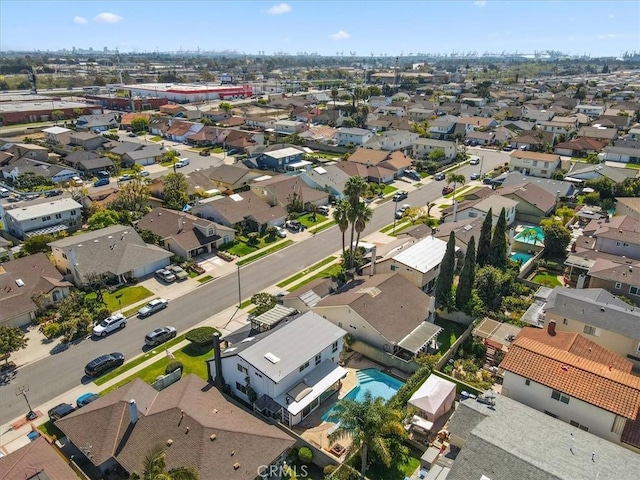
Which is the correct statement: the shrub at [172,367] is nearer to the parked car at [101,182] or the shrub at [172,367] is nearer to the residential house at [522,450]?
the residential house at [522,450]

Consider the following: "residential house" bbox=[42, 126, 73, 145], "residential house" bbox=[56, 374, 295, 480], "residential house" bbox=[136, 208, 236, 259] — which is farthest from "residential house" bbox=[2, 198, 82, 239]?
"residential house" bbox=[42, 126, 73, 145]

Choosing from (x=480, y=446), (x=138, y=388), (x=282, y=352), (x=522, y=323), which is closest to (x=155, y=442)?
(x=138, y=388)

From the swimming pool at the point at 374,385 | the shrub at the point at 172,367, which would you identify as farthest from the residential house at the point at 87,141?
the swimming pool at the point at 374,385

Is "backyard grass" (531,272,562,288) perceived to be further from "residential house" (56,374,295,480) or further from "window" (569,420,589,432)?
"residential house" (56,374,295,480)

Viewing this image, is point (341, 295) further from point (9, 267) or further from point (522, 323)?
point (9, 267)

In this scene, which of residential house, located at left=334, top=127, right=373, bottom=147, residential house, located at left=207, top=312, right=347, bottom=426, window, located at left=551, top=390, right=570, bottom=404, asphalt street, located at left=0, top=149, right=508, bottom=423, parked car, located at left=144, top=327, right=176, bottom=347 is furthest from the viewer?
residential house, located at left=334, top=127, right=373, bottom=147

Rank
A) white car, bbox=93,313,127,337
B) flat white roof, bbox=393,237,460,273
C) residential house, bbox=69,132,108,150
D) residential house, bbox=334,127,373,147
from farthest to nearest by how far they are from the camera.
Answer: residential house, bbox=334,127,373,147 < residential house, bbox=69,132,108,150 < flat white roof, bbox=393,237,460,273 < white car, bbox=93,313,127,337

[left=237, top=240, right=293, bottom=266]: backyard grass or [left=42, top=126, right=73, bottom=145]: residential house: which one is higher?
[left=42, top=126, right=73, bottom=145]: residential house

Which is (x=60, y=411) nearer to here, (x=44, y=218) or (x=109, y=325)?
(x=109, y=325)
